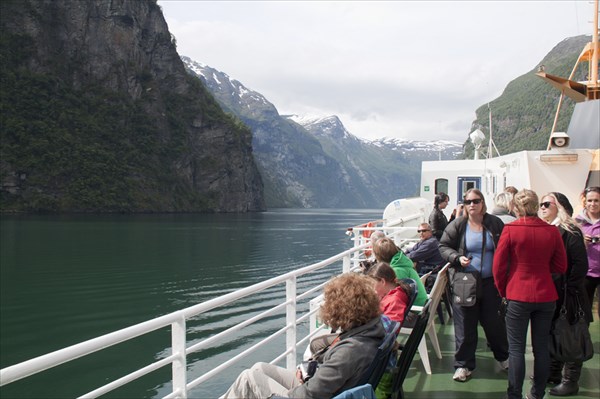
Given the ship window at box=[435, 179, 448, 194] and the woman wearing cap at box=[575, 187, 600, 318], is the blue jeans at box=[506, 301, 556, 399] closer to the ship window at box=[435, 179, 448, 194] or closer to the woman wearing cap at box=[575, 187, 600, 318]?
the woman wearing cap at box=[575, 187, 600, 318]

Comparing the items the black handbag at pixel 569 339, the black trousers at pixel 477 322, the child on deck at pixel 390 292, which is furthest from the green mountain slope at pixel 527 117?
the child on deck at pixel 390 292

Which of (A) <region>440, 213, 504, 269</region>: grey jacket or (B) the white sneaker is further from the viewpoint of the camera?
(B) the white sneaker

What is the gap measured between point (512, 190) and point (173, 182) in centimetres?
9840

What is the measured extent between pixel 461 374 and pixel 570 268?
4.02 feet

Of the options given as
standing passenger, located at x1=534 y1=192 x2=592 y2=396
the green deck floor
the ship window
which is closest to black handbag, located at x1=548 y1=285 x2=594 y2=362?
standing passenger, located at x1=534 y1=192 x2=592 y2=396

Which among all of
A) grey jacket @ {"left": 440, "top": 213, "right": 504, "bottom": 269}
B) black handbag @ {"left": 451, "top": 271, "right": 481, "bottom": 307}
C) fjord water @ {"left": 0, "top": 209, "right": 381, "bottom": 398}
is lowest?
fjord water @ {"left": 0, "top": 209, "right": 381, "bottom": 398}

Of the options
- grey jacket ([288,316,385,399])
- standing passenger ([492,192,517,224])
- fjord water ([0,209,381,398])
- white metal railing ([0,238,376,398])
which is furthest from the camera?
fjord water ([0,209,381,398])

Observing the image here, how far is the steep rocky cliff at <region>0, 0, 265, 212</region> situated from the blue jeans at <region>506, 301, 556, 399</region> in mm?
84256

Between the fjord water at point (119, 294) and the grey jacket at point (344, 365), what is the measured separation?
7.15m

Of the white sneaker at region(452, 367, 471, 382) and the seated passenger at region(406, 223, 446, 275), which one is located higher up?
the seated passenger at region(406, 223, 446, 275)

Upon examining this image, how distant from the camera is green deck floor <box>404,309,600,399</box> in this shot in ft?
12.7

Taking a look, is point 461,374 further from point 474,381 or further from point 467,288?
point 467,288

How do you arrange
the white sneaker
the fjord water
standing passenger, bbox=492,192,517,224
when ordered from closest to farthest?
the white sneaker → standing passenger, bbox=492,192,517,224 → the fjord water

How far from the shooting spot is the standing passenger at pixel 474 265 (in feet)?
13.0
